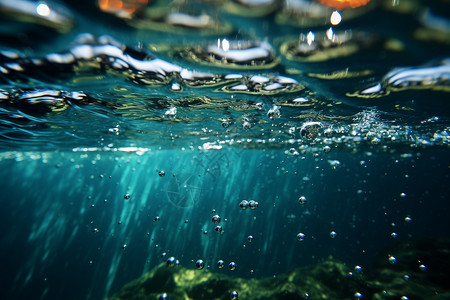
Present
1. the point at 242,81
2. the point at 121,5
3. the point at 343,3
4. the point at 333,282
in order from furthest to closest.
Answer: the point at 333,282
the point at 242,81
the point at 121,5
the point at 343,3

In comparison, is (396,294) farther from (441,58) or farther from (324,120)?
(441,58)

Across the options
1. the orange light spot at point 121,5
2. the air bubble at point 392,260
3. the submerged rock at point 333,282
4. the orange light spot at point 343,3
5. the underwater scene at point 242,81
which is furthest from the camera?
the air bubble at point 392,260

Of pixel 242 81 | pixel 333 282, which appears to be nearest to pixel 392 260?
pixel 333 282

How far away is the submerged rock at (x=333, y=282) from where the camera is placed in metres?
10.6

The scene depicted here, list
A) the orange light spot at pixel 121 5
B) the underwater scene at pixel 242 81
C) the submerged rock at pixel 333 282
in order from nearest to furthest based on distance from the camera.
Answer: the orange light spot at pixel 121 5 → the underwater scene at pixel 242 81 → the submerged rock at pixel 333 282

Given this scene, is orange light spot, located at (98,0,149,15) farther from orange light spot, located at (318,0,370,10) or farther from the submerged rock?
the submerged rock

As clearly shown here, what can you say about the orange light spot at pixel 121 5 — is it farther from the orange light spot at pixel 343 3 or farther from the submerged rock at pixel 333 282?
the submerged rock at pixel 333 282

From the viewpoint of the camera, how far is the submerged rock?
10641 millimetres

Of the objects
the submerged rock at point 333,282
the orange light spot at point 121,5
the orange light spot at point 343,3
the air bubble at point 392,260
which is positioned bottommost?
the submerged rock at point 333,282

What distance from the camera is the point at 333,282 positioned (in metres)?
12.2

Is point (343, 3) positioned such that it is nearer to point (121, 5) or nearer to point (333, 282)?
point (121, 5)

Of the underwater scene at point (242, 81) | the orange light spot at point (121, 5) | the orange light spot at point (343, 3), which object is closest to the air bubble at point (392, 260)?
the underwater scene at point (242, 81)

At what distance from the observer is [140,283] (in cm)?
1448

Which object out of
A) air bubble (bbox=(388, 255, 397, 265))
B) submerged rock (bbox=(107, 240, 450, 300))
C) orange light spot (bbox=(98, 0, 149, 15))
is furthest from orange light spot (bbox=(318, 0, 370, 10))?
air bubble (bbox=(388, 255, 397, 265))
